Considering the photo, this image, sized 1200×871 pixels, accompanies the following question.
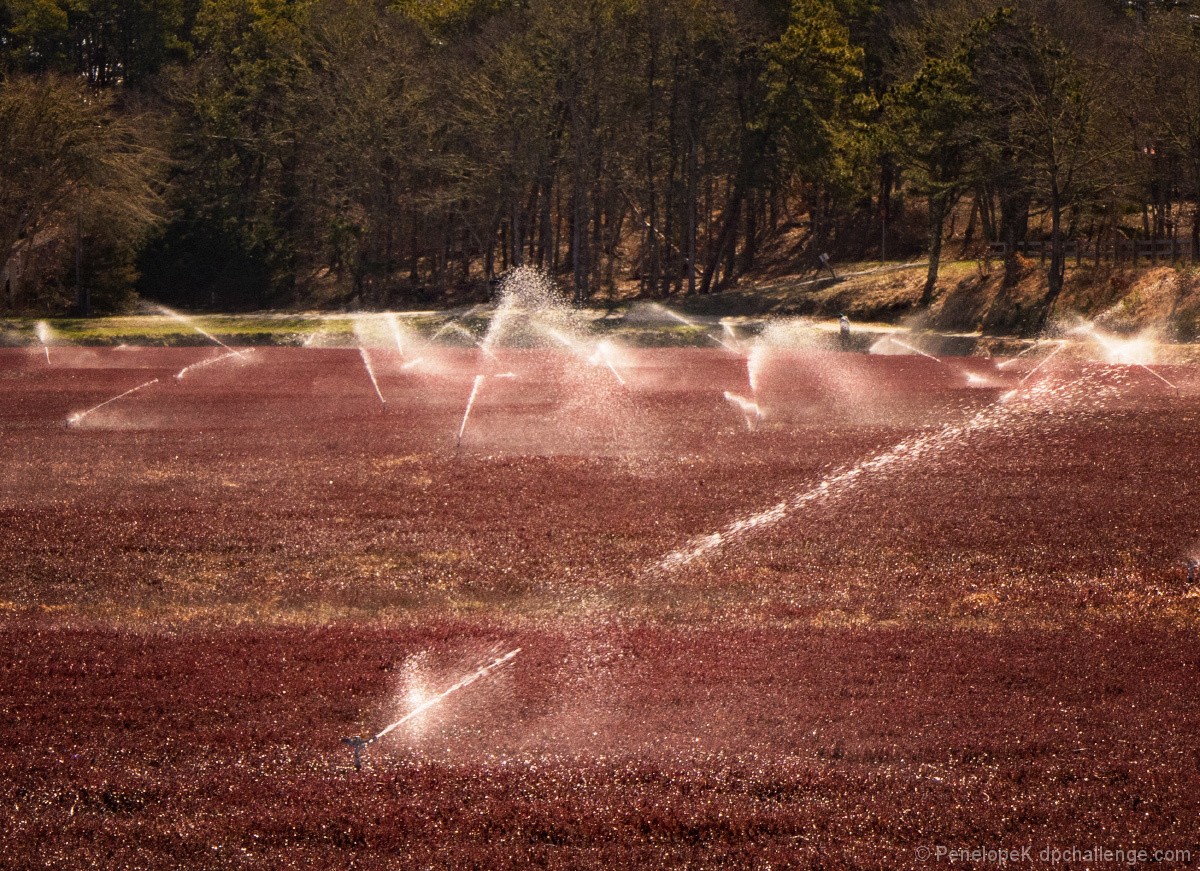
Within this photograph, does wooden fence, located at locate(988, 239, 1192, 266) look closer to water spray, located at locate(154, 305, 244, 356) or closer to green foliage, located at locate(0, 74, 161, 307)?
water spray, located at locate(154, 305, 244, 356)

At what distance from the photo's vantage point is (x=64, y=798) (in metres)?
6.84

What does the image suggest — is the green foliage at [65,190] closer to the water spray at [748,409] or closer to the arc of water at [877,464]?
the water spray at [748,409]

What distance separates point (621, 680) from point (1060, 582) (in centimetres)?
549

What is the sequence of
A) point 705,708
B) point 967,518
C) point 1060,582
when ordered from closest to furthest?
point 705,708 < point 1060,582 < point 967,518

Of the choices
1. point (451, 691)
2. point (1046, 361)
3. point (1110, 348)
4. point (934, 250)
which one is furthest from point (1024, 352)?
point (451, 691)

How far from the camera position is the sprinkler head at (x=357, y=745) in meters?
7.19

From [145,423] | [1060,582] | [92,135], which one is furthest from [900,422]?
[92,135]

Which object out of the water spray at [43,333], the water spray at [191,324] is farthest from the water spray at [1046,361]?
the water spray at [43,333]

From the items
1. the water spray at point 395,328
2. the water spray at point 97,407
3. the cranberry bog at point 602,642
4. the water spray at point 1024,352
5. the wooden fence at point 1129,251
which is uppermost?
the wooden fence at point 1129,251

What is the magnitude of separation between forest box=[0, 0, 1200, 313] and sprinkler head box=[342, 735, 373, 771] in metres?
44.6

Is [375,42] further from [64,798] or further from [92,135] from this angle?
[64,798]

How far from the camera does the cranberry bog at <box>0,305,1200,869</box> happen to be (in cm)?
653

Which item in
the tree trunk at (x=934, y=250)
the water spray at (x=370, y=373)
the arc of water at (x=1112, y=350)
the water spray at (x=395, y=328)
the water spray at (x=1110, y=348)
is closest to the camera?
the water spray at (x=370, y=373)

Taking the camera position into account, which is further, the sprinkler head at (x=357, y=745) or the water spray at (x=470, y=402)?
the water spray at (x=470, y=402)
